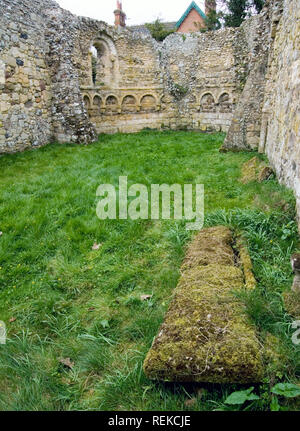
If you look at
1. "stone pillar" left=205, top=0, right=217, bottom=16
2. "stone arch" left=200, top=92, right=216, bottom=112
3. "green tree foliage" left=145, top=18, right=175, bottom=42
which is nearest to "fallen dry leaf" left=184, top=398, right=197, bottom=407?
"stone arch" left=200, top=92, right=216, bottom=112

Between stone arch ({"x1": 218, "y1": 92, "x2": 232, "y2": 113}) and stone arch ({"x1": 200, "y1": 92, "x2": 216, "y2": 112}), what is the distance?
0.34 meters

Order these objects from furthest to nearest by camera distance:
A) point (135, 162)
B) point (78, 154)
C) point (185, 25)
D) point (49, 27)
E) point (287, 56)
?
point (185, 25) < point (49, 27) < point (78, 154) < point (135, 162) < point (287, 56)

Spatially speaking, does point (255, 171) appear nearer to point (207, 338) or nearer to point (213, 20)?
point (207, 338)

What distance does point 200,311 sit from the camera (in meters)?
2.19

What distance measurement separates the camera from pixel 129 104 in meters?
12.6

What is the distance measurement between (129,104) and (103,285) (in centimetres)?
1092

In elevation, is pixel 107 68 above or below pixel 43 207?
above

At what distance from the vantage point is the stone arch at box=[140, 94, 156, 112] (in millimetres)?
12758

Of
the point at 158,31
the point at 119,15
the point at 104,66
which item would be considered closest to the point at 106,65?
the point at 104,66

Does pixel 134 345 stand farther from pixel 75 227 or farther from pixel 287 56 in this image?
pixel 287 56

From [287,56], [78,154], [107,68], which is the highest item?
[107,68]

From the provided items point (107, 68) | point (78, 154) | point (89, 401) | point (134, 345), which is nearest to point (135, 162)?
point (78, 154)

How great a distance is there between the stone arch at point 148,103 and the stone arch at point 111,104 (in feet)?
3.91
